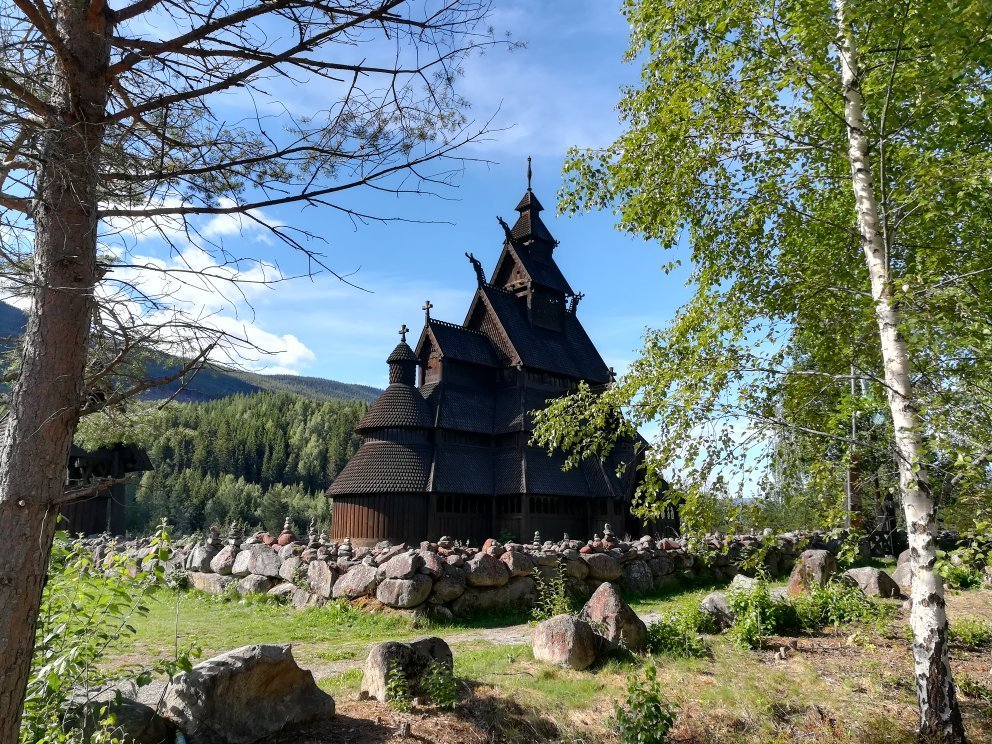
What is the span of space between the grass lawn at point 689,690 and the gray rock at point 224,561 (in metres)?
4.86

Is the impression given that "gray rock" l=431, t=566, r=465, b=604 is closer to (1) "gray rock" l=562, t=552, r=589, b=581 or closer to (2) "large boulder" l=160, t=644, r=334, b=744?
(1) "gray rock" l=562, t=552, r=589, b=581

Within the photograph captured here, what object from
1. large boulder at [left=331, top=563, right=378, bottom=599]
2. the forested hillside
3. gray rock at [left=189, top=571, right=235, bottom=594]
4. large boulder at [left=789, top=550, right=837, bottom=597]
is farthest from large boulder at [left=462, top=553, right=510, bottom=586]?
the forested hillside

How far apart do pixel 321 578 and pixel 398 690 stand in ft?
23.6

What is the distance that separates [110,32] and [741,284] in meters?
7.03

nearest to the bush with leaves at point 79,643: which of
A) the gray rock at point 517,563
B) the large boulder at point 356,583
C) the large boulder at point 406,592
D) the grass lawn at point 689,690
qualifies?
the grass lawn at point 689,690

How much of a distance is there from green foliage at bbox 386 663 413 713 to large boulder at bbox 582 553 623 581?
869 centimetres

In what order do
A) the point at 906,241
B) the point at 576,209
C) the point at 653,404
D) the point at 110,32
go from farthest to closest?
1. the point at 576,209
2. the point at 906,241
3. the point at 653,404
4. the point at 110,32

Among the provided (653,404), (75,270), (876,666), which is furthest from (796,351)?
(75,270)

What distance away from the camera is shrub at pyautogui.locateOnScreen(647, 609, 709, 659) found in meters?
8.59

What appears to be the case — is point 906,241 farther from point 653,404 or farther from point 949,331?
point 653,404

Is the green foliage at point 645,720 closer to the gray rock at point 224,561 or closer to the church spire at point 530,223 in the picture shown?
the gray rock at point 224,561

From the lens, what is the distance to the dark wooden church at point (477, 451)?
2270cm

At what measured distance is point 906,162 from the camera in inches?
304

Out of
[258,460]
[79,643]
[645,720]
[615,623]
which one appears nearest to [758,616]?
[615,623]
